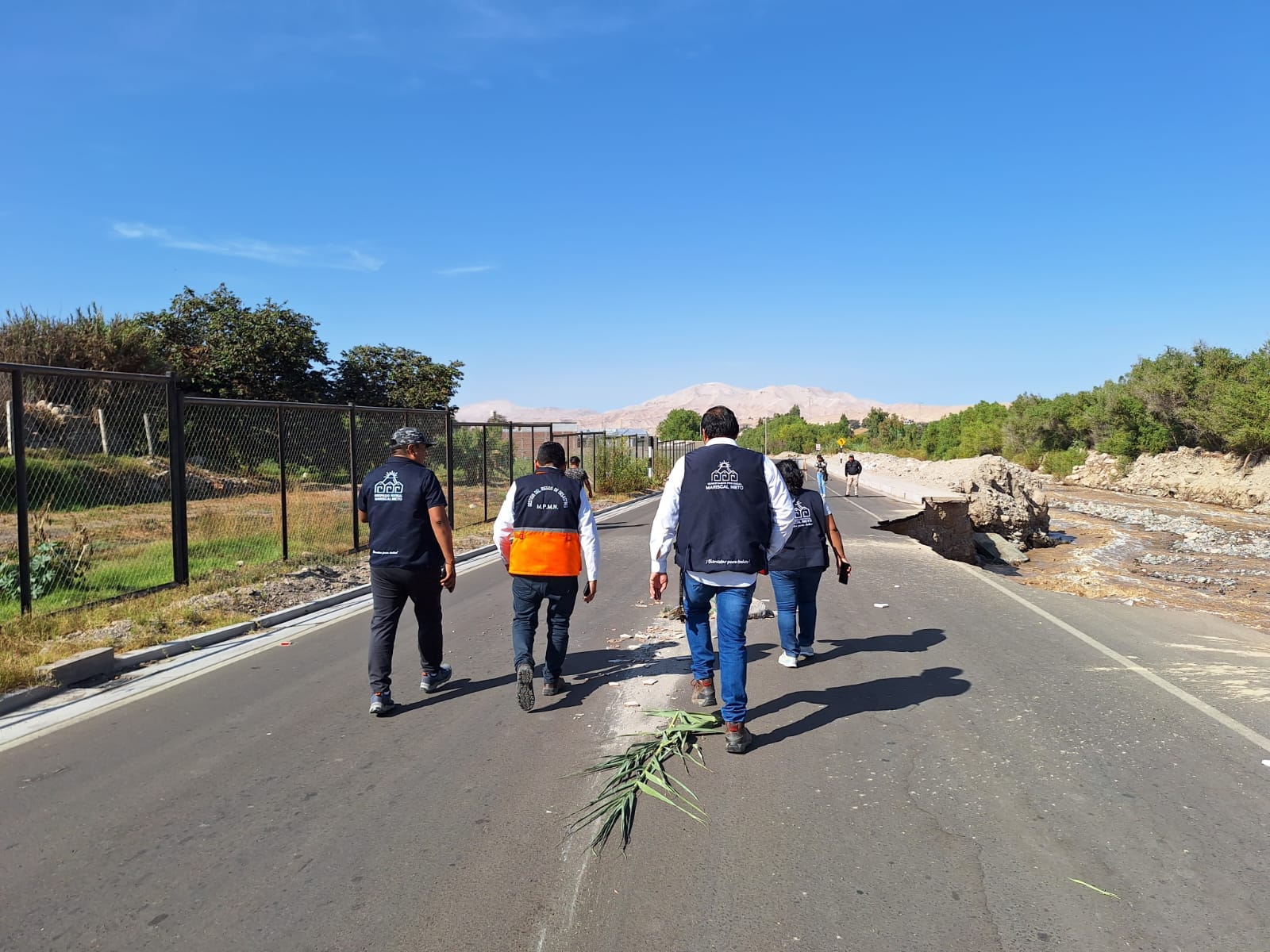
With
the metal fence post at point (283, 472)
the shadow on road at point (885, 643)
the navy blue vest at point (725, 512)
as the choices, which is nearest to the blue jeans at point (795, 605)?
the shadow on road at point (885, 643)

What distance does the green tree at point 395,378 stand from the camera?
33875 millimetres

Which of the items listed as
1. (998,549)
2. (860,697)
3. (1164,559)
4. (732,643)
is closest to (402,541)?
(732,643)

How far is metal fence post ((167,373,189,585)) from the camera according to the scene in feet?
31.9

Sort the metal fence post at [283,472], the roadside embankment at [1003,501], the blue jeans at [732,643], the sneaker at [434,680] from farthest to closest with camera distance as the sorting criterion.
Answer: the roadside embankment at [1003,501] → the metal fence post at [283,472] → the sneaker at [434,680] → the blue jeans at [732,643]

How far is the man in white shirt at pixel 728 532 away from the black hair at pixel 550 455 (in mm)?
1220

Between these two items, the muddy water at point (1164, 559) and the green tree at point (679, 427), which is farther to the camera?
the green tree at point (679, 427)

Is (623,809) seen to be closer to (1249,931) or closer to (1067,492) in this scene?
(1249,931)

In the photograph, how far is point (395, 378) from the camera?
35312 mm

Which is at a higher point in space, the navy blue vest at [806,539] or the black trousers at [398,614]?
the navy blue vest at [806,539]

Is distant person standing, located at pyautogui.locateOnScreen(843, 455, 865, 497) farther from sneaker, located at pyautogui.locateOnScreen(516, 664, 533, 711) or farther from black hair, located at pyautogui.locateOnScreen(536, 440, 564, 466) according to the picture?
sneaker, located at pyautogui.locateOnScreen(516, 664, 533, 711)

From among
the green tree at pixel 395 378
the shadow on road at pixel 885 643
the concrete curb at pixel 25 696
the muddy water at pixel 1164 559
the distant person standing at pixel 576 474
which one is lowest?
the muddy water at pixel 1164 559

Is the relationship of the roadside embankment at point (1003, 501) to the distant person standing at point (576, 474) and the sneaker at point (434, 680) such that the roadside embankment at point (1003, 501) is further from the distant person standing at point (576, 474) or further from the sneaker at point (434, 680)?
the sneaker at point (434, 680)

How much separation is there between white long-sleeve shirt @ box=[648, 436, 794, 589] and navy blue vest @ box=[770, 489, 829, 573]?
152 centimetres

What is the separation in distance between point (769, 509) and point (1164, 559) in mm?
15452
